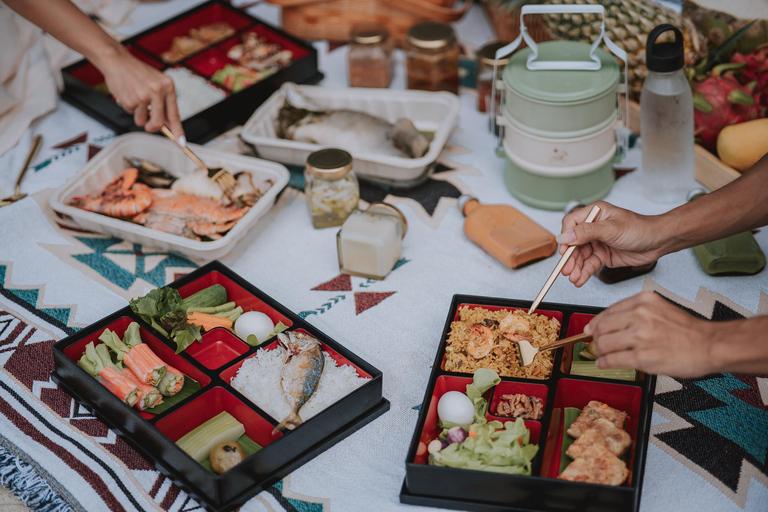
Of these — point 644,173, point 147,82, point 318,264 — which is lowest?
point 318,264

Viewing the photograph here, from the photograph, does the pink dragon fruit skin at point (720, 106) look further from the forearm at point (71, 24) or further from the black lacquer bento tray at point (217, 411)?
the forearm at point (71, 24)

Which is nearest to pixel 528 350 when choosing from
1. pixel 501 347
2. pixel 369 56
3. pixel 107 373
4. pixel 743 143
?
pixel 501 347

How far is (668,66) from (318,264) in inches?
35.6

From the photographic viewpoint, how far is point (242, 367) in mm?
1357

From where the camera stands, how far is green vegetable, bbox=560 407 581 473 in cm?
118

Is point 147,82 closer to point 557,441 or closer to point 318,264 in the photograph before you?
point 318,264

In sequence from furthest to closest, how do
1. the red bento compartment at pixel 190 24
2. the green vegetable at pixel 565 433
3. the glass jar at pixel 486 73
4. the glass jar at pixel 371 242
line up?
the red bento compartment at pixel 190 24 < the glass jar at pixel 486 73 < the glass jar at pixel 371 242 < the green vegetable at pixel 565 433

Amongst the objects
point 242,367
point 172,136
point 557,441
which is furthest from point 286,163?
point 557,441

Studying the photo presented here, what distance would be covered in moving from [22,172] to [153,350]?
2.91 ft

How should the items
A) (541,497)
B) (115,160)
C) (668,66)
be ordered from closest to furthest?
1. (541,497)
2. (668,66)
3. (115,160)

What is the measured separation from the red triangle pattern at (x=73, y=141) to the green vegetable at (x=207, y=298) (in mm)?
891

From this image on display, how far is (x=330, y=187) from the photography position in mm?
1747

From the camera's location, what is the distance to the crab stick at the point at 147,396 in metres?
1.31

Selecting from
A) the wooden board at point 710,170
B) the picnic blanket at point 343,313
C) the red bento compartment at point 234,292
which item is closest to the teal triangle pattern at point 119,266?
the picnic blanket at point 343,313
